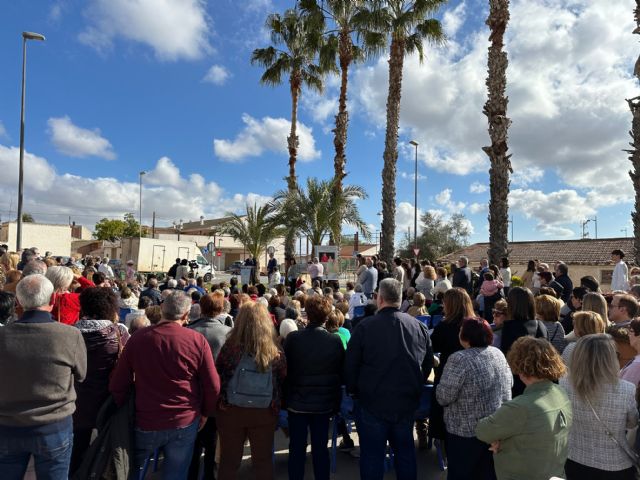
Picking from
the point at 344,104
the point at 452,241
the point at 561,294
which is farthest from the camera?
the point at 452,241

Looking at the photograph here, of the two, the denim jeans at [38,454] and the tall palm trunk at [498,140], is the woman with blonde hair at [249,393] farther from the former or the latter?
the tall palm trunk at [498,140]

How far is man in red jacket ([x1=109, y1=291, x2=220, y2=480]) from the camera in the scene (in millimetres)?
3064

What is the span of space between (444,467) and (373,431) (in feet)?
4.21

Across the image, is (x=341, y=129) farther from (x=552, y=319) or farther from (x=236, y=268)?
(x=552, y=319)

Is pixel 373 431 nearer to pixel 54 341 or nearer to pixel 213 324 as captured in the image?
pixel 213 324

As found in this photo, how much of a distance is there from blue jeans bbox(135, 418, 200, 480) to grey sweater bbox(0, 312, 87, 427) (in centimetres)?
55

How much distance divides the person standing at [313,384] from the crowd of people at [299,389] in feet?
0.04

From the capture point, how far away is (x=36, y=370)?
268 centimetres

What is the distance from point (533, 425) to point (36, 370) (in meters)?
2.95

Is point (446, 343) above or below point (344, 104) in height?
below

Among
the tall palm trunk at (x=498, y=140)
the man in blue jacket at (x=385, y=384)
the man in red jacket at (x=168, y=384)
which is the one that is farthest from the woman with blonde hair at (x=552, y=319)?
the tall palm trunk at (x=498, y=140)

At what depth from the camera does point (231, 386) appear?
11.0 ft

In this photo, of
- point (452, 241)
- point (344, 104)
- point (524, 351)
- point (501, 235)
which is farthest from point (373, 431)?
point (452, 241)

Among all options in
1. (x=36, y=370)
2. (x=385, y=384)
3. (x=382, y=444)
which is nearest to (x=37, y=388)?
(x=36, y=370)
